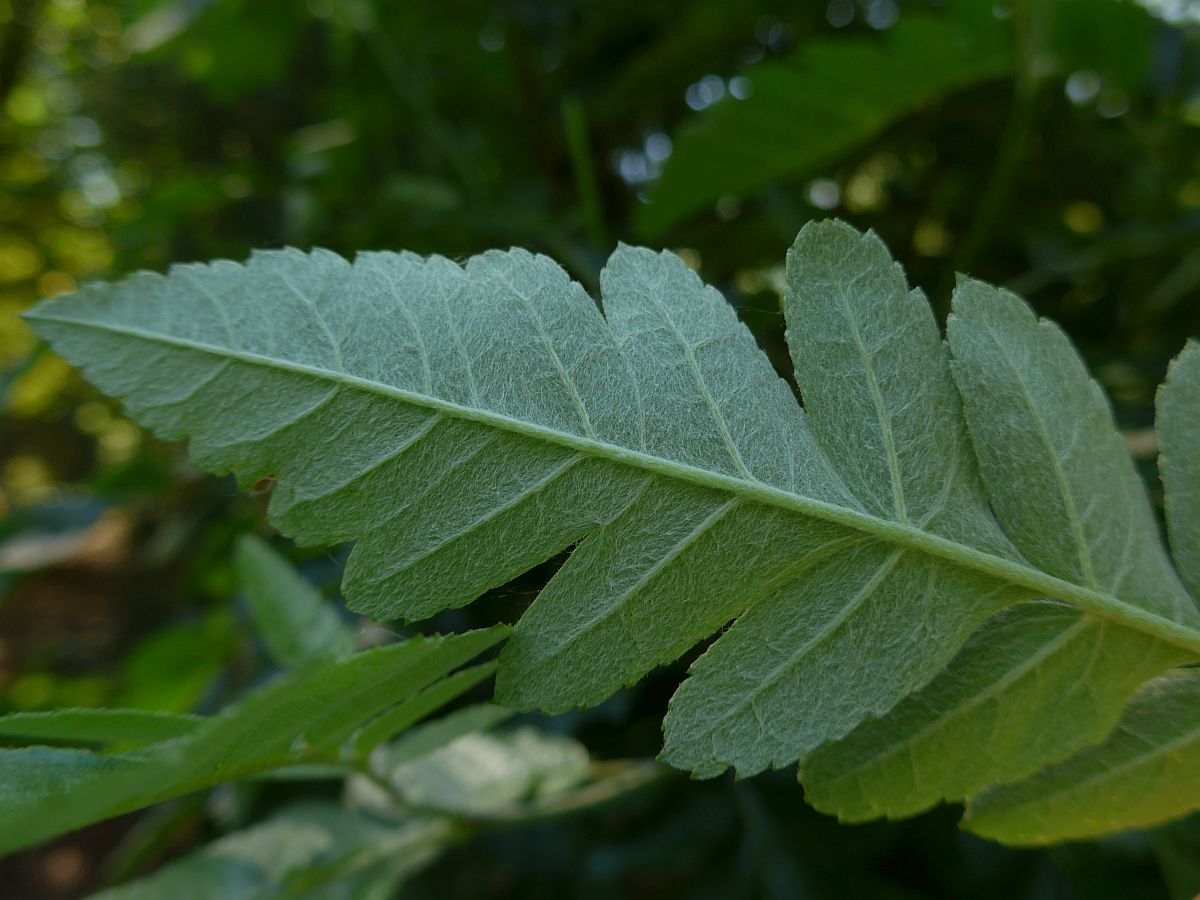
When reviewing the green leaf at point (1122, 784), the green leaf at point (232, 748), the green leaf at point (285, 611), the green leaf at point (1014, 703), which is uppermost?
the green leaf at point (232, 748)

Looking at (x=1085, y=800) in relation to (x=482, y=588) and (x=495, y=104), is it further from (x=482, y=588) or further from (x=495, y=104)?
(x=495, y=104)

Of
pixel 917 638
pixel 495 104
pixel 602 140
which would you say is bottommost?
pixel 917 638

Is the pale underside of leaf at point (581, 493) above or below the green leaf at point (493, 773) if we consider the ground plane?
above

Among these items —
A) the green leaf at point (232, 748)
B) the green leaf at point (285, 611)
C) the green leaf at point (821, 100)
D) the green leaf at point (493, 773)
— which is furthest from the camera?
the green leaf at point (821, 100)

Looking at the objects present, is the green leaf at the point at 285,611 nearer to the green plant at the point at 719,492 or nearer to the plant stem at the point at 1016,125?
the green plant at the point at 719,492

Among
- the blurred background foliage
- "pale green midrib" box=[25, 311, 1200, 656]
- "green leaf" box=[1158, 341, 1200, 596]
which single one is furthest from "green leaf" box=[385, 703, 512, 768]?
"green leaf" box=[1158, 341, 1200, 596]

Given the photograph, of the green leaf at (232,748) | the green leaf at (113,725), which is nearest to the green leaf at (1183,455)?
the green leaf at (232,748)

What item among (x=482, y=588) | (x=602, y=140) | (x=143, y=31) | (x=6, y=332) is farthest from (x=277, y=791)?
(x=6, y=332)

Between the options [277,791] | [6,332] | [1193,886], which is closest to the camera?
[1193,886]
